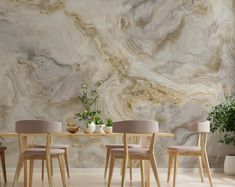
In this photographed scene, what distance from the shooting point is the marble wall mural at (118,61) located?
263 inches

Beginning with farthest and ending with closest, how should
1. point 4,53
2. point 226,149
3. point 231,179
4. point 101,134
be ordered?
point 226,149
point 4,53
point 231,179
point 101,134

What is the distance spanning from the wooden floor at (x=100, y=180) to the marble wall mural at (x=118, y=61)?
0.19 meters

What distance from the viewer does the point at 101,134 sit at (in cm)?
487

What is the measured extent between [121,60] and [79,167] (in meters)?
1.74

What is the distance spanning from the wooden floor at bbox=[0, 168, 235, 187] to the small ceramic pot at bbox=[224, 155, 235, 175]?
0.33 feet

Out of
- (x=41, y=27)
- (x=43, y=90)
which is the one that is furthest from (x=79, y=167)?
(x=41, y=27)

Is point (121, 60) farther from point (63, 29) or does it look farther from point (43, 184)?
point (43, 184)

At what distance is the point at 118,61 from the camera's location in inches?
273

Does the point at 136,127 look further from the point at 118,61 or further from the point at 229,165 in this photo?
the point at 229,165

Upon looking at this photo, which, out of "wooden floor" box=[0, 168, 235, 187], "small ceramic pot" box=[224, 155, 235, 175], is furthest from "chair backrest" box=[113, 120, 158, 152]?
"small ceramic pot" box=[224, 155, 235, 175]

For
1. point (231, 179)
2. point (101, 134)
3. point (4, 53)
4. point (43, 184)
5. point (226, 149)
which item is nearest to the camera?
point (101, 134)

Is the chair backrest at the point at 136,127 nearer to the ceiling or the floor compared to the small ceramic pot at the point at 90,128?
nearer to the ceiling

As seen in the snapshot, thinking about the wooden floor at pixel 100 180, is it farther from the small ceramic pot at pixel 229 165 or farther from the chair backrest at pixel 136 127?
the chair backrest at pixel 136 127

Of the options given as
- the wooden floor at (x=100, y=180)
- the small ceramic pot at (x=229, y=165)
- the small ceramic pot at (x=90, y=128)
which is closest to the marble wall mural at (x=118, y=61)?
the wooden floor at (x=100, y=180)
